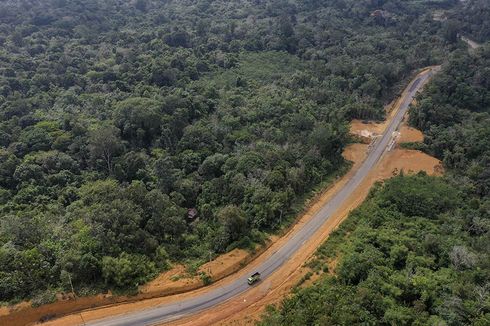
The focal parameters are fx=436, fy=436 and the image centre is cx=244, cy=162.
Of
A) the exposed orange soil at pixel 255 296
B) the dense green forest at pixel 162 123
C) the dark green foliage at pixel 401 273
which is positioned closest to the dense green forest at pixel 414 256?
the dark green foliage at pixel 401 273

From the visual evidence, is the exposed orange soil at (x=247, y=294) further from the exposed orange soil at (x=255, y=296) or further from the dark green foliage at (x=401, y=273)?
the dark green foliage at (x=401, y=273)

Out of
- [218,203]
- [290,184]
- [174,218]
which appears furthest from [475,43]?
[174,218]

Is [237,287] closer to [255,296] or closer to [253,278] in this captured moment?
[253,278]

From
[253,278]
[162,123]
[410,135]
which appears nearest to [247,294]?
[253,278]

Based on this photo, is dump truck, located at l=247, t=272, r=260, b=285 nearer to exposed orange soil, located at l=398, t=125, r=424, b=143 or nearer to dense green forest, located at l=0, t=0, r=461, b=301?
dense green forest, located at l=0, t=0, r=461, b=301

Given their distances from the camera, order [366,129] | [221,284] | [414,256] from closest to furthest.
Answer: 1. [414,256]
2. [221,284]
3. [366,129]

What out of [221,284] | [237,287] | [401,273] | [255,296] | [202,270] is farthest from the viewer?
[202,270]
